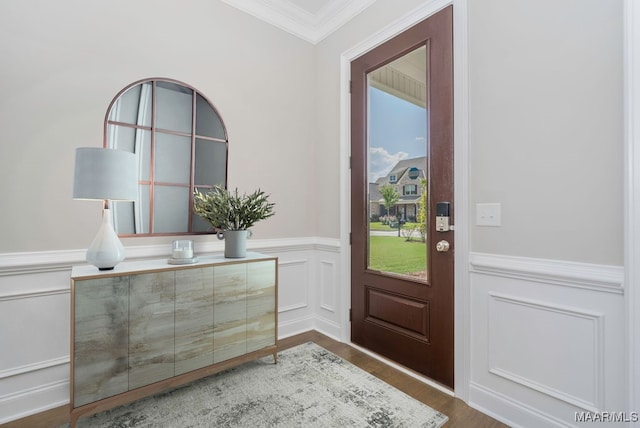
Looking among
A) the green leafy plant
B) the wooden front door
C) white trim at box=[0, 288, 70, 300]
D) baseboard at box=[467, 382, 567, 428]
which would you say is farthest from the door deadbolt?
white trim at box=[0, 288, 70, 300]

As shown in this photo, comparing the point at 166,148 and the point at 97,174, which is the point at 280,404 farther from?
the point at 166,148

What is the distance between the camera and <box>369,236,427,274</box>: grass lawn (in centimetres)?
214

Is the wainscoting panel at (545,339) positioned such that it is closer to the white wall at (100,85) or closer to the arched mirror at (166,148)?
the white wall at (100,85)

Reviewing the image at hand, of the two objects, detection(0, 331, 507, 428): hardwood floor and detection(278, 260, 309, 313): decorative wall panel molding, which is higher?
detection(278, 260, 309, 313): decorative wall panel molding

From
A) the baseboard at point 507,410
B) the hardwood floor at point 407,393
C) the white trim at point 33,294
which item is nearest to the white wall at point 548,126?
the baseboard at point 507,410

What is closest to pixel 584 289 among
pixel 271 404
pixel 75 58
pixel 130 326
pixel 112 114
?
pixel 271 404

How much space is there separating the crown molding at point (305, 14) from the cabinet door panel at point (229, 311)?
7.11ft

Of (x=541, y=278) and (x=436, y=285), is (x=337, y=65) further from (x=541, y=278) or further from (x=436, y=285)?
(x=541, y=278)

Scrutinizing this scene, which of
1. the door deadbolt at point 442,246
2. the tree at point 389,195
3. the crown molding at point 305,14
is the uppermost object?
the crown molding at point 305,14

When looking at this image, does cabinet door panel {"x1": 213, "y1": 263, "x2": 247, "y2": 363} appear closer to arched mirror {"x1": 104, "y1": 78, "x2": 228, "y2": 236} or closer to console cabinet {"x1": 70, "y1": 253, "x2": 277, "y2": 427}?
console cabinet {"x1": 70, "y1": 253, "x2": 277, "y2": 427}

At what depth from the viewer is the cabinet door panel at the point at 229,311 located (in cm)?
200

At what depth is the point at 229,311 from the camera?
2.05 meters

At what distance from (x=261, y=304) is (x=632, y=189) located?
2093mm

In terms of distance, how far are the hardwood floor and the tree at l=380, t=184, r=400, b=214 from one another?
3.89 ft
